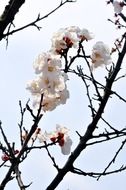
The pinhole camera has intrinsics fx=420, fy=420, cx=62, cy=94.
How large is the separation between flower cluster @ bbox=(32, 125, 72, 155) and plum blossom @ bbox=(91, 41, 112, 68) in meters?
0.91

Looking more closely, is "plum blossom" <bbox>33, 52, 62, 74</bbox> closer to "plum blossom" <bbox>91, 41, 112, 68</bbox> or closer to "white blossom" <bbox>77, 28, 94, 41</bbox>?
"white blossom" <bbox>77, 28, 94, 41</bbox>

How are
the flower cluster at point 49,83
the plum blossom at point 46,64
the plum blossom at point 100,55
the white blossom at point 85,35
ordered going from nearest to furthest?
the flower cluster at point 49,83 < the plum blossom at point 46,64 < the white blossom at point 85,35 < the plum blossom at point 100,55

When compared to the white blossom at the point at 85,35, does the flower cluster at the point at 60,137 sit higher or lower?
lower

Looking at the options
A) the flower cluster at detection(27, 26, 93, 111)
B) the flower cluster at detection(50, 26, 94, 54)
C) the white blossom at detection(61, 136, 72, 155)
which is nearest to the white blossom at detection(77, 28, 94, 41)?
the flower cluster at detection(50, 26, 94, 54)

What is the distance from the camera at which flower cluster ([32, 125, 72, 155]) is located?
14.1 ft

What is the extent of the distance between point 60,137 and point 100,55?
1142mm

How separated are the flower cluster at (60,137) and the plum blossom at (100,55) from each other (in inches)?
35.8

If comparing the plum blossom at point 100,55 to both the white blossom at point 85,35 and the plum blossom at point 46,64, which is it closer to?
the white blossom at point 85,35

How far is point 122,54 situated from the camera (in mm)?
4816

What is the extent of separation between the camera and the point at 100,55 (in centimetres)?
486

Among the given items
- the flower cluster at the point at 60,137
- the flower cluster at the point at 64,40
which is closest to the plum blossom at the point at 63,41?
the flower cluster at the point at 64,40

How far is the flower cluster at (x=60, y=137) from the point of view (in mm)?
4285

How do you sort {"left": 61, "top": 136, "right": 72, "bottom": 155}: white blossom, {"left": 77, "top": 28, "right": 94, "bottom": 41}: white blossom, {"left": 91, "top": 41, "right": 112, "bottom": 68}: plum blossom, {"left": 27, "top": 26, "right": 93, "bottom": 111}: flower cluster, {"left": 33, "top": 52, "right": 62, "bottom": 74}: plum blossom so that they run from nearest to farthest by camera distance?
{"left": 27, "top": 26, "right": 93, "bottom": 111}: flower cluster → {"left": 33, "top": 52, "right": 62, "bottom": 74}: plum blossom → {"left": 61, "top": 136, "right": 72, "bottom": 155}: white blossom → {"left": 77, "top": 28, "right": 94, "bottom": 41}: white blossom → {"left": 91, "top": 41, "right": 112, "bottom": 68}: plum blossom

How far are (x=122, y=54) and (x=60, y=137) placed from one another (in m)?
1.25
